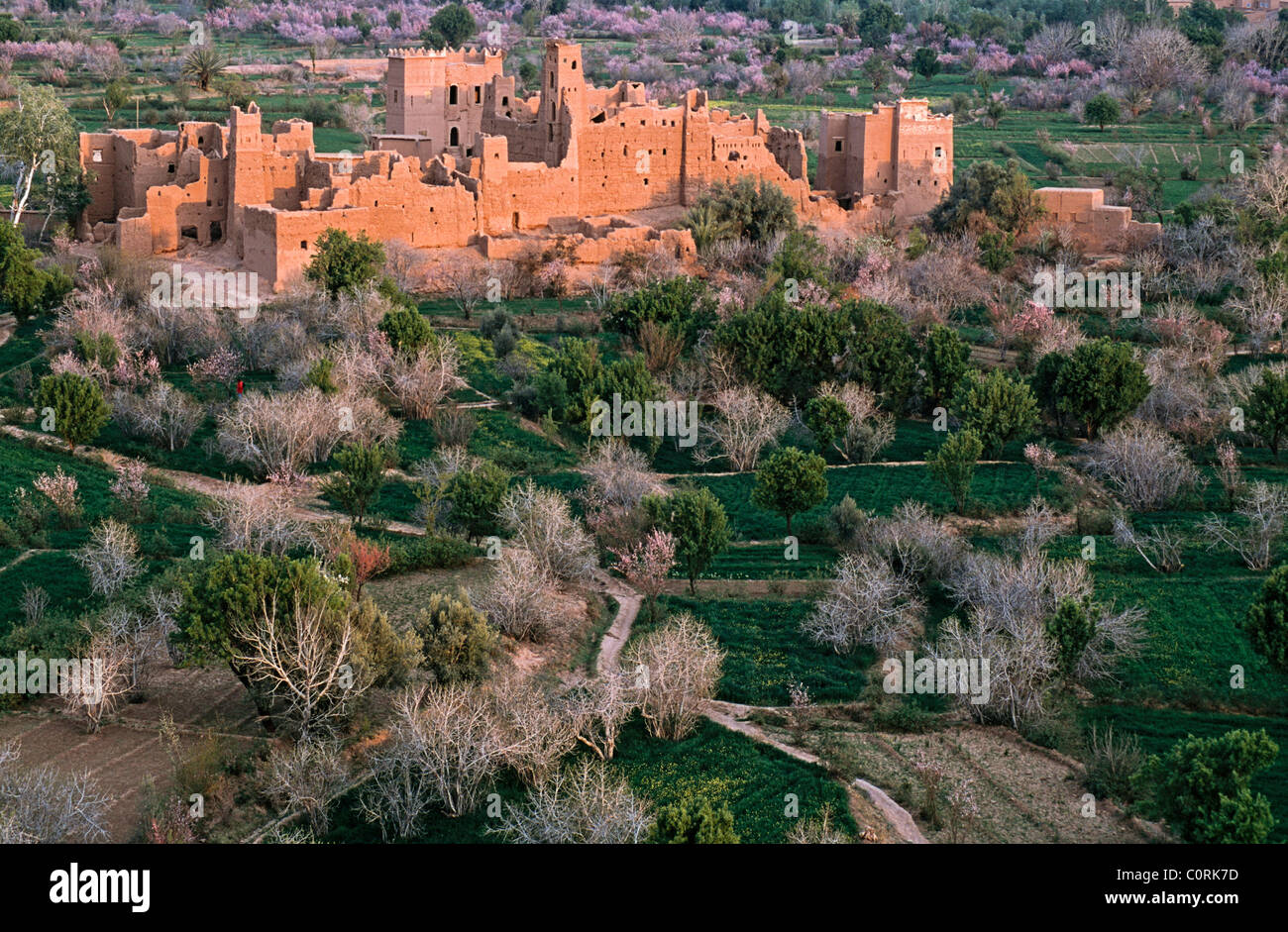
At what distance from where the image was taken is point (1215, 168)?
71.9m

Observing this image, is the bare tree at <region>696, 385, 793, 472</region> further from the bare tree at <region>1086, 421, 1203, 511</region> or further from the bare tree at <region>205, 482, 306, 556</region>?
the bare tree at <region>205, 482, 306, 556</region>

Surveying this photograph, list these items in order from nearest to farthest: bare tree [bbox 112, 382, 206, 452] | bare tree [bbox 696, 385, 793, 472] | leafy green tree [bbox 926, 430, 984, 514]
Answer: leafy green tree [bbox 926, 430, 984, 514]
bare tree [bbox 112, 382, 206, 452]
bare tree [bbox 696, 385, 793, 472]

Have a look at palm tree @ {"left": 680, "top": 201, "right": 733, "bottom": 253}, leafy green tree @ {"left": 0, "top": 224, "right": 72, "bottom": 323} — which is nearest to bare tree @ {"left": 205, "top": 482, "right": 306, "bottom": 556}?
leafy green tree @ {"left": 0, "top": 224, "right": 72, "bottom": 323}

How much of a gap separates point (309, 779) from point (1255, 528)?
19.1m

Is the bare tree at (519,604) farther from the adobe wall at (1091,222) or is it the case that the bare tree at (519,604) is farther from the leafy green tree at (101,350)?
the adobe wall at (1091,222)

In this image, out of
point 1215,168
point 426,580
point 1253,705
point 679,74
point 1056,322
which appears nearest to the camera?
point 1253,705

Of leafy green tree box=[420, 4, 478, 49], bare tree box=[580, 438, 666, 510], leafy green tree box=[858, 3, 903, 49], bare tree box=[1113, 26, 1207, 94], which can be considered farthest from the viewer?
leafy green tree box=[858, 3, 903, 49]

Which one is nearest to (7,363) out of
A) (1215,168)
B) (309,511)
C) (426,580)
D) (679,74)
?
(309,511)

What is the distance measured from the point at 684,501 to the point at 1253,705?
10.4 meters

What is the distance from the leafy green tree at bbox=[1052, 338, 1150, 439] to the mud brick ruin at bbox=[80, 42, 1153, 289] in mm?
14517

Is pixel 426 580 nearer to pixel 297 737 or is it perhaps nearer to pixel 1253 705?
pixel 297 737

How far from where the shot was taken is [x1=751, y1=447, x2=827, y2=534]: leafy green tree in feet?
119

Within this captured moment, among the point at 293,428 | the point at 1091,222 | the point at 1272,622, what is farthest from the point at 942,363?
the point at 1091,222

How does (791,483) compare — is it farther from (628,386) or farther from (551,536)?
(628,386)
